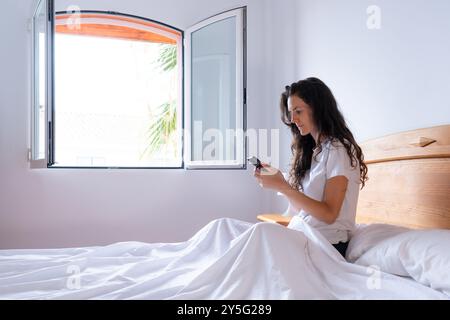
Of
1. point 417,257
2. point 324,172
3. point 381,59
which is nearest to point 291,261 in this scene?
point 417,257

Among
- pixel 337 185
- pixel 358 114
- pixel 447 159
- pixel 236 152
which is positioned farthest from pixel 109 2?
pixel 447 159

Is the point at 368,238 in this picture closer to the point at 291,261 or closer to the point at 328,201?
the point at 328,201

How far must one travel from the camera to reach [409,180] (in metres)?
1.62

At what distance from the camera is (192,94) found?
323 centimetres

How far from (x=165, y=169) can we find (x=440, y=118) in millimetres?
2121

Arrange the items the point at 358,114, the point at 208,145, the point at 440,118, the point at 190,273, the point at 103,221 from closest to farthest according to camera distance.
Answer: the point at 190,273, the point at 440,118, the point at 358,114, the point at 103,221, the point at 208,145

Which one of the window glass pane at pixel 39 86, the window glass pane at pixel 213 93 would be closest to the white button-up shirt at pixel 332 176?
the window glass pane at pixel 213 93

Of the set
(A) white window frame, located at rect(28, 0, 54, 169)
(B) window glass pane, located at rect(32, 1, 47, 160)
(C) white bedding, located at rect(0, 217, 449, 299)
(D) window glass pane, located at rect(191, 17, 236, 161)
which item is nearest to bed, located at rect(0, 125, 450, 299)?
(C) white bedding, located at rect(0, 217, 449, 299)

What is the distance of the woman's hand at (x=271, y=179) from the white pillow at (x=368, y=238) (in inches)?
13.4

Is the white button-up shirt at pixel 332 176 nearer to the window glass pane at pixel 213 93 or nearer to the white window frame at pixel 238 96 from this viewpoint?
the white window frame at pixel 238 96

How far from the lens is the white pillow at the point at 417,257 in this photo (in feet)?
3.51

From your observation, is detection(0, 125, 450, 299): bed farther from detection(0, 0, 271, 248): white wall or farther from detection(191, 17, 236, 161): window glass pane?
detection(191, 17, 236, 161): window glass pane
